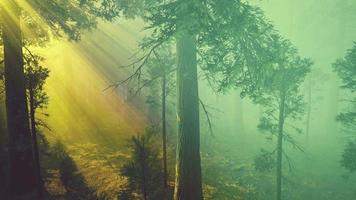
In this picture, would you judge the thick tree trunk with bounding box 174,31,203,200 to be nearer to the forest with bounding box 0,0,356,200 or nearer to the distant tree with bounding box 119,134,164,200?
the forest with bounding box 0,0,356,200

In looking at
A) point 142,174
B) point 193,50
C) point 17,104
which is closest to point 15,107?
point 17,104

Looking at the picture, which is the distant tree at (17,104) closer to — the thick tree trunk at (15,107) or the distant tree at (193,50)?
the thick tree trunk at (15,107)

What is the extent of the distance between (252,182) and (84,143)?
388 inches

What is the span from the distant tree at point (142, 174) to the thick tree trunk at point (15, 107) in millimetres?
3129

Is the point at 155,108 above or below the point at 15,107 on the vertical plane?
below

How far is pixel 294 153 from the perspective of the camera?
2975cm

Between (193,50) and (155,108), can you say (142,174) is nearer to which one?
(193,50)

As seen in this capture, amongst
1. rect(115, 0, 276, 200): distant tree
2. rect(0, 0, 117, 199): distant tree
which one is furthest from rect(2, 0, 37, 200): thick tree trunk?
rect(115, 0, 276, 200): distant tree

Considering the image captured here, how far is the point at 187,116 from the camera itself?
10.5 meters

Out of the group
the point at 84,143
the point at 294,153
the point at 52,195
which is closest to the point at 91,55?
the point at 84,143

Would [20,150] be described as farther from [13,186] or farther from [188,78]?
[188,78]

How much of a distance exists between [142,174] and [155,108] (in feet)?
32.1

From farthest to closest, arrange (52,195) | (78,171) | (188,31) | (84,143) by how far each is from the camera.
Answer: (84,143)
(78,171)
(52,195)
(188,31)

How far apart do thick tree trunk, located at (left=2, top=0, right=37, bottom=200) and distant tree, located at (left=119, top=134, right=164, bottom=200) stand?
3.13 m
